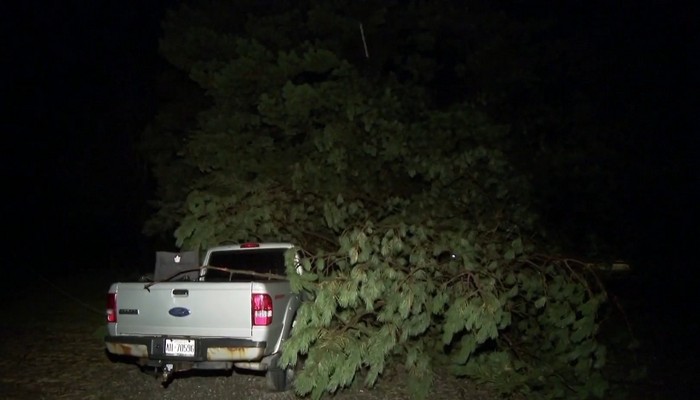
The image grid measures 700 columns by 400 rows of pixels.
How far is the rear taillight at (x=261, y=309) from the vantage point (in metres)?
6.80

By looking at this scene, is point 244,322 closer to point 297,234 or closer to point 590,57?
point 297,234

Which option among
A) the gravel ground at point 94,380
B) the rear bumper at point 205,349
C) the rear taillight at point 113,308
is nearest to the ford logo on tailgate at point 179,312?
the rear bumper at point 205,349

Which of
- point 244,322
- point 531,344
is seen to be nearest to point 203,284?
point 244,322

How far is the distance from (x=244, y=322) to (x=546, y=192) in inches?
190

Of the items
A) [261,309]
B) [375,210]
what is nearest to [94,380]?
[261,309]

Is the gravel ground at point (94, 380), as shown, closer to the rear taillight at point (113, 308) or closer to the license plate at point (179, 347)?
the license plate at point (179, 347)

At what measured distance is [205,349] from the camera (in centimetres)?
692

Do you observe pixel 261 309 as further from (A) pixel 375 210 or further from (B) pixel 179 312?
(A) pixel 375 210

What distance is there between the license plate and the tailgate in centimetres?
8

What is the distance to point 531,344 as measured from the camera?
7.38m

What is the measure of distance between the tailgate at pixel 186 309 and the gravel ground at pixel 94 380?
3.03ft

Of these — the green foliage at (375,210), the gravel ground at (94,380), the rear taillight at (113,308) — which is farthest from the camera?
the gravel ground at (94,380)

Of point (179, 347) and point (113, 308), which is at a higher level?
point (113, 308)

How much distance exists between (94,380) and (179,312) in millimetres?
2463
